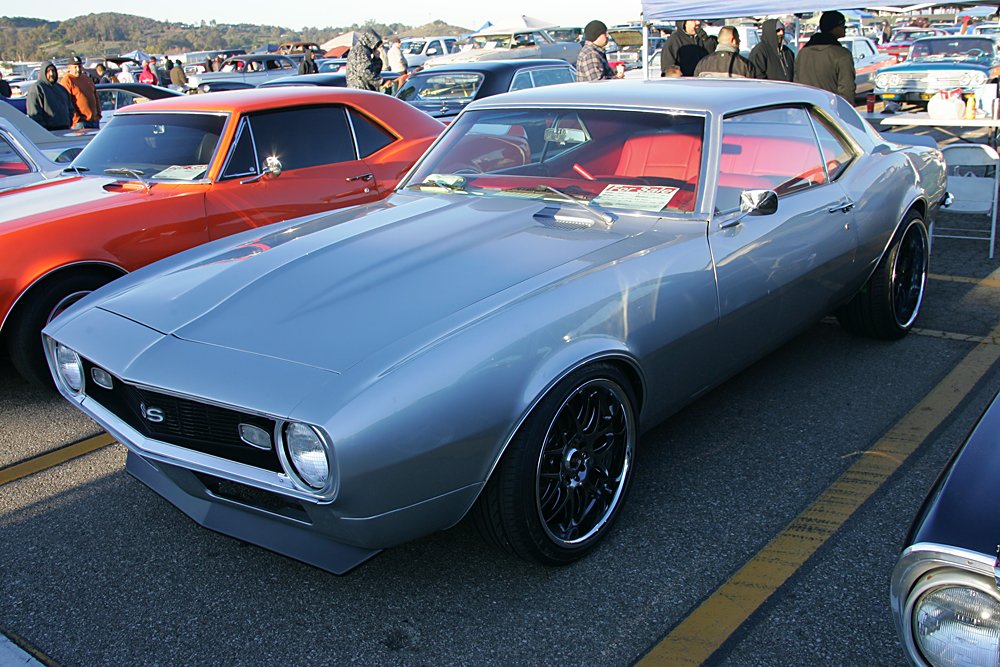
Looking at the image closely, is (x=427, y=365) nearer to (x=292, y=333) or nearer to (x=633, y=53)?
(x=292, y=333)

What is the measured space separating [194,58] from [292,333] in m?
40.0

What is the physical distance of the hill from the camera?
74688 millimetres

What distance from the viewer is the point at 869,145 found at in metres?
4.46

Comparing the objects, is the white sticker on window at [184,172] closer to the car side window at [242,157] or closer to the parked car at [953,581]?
the car side window at [242,157]

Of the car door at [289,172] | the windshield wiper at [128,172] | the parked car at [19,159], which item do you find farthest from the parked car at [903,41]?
the windshield wiper at [128,172]

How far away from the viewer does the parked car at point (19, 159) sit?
595 cm

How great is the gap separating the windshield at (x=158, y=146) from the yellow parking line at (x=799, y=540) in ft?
12.1

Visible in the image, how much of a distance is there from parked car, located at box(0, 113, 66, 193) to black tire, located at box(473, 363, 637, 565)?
4691 mm

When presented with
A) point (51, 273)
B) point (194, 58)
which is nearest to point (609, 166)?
point (51, 273)

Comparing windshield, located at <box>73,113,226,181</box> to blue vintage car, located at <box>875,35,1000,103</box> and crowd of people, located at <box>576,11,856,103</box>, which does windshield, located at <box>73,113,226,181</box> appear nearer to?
crowd of people, located at <box>576,11,856,103</box>

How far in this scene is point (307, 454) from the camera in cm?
226

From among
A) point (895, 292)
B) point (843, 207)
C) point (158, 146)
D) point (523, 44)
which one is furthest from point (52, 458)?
point (523, 44)

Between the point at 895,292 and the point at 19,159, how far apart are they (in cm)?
563

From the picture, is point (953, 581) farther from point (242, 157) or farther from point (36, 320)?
point (242, 157)
